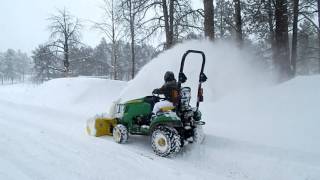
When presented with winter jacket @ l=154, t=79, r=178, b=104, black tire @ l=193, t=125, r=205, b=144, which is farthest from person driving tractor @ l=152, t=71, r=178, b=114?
black tire @ l=193, t=125, r=205, b=144

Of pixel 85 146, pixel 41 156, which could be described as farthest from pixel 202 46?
pixel 41 156

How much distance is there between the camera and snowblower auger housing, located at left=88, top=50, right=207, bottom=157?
6.79 metres

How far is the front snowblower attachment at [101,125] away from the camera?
837cm

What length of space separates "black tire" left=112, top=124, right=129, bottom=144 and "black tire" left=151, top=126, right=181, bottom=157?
3.34 feet

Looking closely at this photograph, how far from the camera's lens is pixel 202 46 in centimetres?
1170

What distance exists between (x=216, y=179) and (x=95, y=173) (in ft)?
6.93

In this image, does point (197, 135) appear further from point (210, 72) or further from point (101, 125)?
point (210, 72)

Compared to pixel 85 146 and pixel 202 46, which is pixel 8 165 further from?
pixel 202 46

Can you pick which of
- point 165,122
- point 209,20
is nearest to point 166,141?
point 165,122

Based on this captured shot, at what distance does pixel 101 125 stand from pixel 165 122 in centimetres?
226

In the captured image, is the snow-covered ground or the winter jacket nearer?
the snow-covered ground

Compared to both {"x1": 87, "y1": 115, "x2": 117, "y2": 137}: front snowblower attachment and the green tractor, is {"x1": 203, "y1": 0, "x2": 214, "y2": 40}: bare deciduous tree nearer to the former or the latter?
the green tractor

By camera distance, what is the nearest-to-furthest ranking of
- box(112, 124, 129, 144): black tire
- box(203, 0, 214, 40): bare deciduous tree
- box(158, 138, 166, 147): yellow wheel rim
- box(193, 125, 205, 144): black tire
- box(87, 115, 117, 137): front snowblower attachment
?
1. box(158, 138, 166, 147): yellow wheel rim
2. box(193, 125, 205, 144): black tire
3. box(112, 124, 129, 144): black tire
4. box(87, 115, 117, 137): front snowblower attachment
5. box(203, 0, 214, 40): bare deciduous tree

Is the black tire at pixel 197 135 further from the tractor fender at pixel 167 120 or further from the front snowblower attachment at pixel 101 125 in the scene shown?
the front snowblower attachment at pixel 101 125
